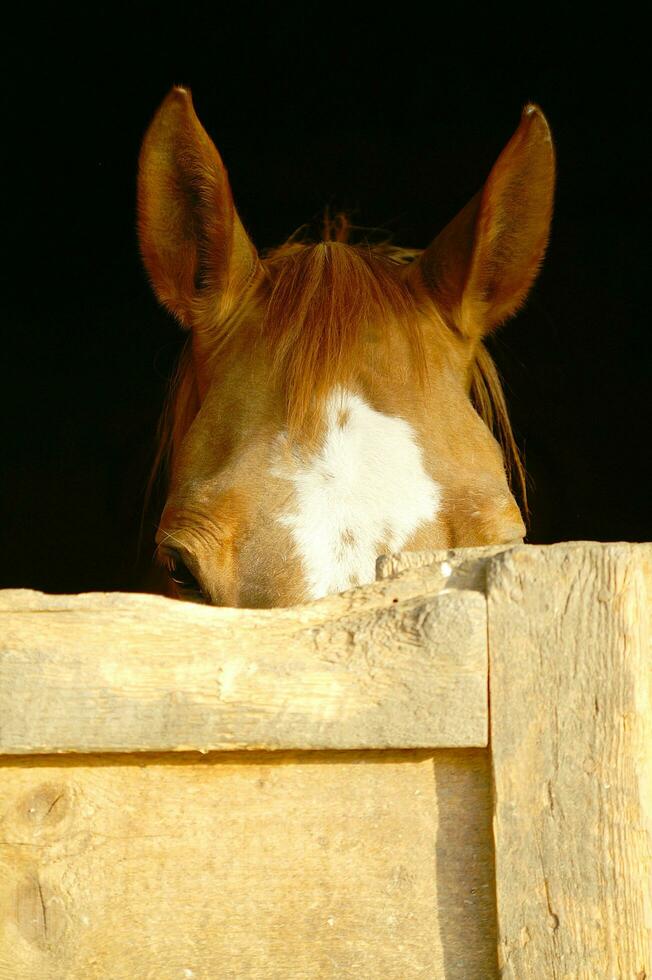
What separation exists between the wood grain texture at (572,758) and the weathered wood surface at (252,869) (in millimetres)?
36

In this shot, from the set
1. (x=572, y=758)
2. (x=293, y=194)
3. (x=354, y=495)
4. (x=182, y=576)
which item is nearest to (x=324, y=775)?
(x=572, y=758)

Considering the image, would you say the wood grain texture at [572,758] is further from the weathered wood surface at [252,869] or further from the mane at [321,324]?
the mane at [321,324]

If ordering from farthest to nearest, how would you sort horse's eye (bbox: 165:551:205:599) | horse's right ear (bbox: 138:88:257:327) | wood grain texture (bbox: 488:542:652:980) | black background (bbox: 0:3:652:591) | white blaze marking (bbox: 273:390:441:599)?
black background (bbox: 0:3:652:591) < horse's right ear (bbox: 138:88:257:327) < horse's eye (bbox: 165:551:205:599) < white blaze marking (bbox: 273:390:441:599) < wood grain texture (bbox: 488:542:652:980)

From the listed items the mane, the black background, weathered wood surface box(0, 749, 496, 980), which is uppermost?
the black background

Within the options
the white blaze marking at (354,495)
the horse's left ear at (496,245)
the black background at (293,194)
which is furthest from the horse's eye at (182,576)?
the black background at (293,194)

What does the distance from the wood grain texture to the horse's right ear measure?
0.96 meters

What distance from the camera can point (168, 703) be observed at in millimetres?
753

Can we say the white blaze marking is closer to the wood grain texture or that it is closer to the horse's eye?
the horse's eye

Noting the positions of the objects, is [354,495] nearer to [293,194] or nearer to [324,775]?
[324,775]

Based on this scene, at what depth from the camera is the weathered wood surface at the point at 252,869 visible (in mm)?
755

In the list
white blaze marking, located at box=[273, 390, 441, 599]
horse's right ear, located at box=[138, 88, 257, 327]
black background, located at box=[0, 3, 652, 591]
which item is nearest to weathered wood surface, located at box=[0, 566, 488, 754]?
white blaze marking, located at box=[273, 390, 441, 599]

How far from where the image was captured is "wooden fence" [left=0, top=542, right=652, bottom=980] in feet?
2.42

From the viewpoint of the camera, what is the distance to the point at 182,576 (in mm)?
1373

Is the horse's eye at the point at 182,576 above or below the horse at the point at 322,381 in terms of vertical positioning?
below
